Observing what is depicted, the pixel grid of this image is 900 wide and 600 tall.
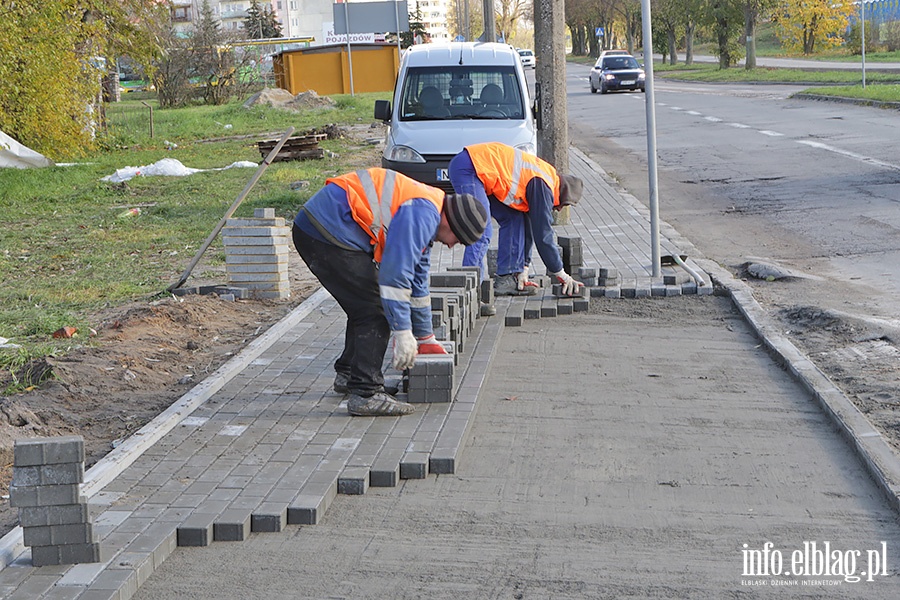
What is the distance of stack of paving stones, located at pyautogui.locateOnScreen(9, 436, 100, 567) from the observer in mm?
4277

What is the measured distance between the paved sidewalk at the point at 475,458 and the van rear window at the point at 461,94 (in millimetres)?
6424

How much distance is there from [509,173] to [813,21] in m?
56.2

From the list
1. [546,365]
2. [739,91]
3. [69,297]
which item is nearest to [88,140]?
[69,297]

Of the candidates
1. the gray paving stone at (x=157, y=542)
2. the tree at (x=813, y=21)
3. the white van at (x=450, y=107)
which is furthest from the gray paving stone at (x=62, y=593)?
the tree at (x=813, y=21)

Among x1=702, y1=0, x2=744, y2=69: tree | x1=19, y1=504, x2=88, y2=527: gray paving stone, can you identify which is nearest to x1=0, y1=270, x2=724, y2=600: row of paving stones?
x1=19, y1=504, x2=88, y2=527: gray paving stone

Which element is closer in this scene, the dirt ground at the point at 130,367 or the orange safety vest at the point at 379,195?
the orange safety vest at the point at 379,195

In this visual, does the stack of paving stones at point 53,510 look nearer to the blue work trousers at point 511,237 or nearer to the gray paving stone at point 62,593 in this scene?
the gray paving stone at point 62,593

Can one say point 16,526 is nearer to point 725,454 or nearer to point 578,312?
point 725,454

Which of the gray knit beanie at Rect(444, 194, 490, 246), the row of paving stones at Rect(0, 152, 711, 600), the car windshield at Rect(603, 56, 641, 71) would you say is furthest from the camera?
the car windshield at Rect(603, 56, 641, 71)

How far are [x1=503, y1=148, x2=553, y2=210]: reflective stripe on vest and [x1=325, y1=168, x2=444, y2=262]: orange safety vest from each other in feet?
9.10

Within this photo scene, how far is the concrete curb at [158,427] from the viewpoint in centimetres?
450

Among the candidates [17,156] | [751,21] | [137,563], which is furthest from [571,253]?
[751,21]

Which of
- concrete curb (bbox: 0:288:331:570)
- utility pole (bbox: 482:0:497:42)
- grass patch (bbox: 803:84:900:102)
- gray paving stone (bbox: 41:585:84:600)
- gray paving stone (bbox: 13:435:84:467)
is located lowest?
gray paving stone (bbox: 41:585:84:600)

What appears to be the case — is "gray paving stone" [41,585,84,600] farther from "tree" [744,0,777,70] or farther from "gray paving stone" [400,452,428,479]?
"tree" [744,0,777,70]
